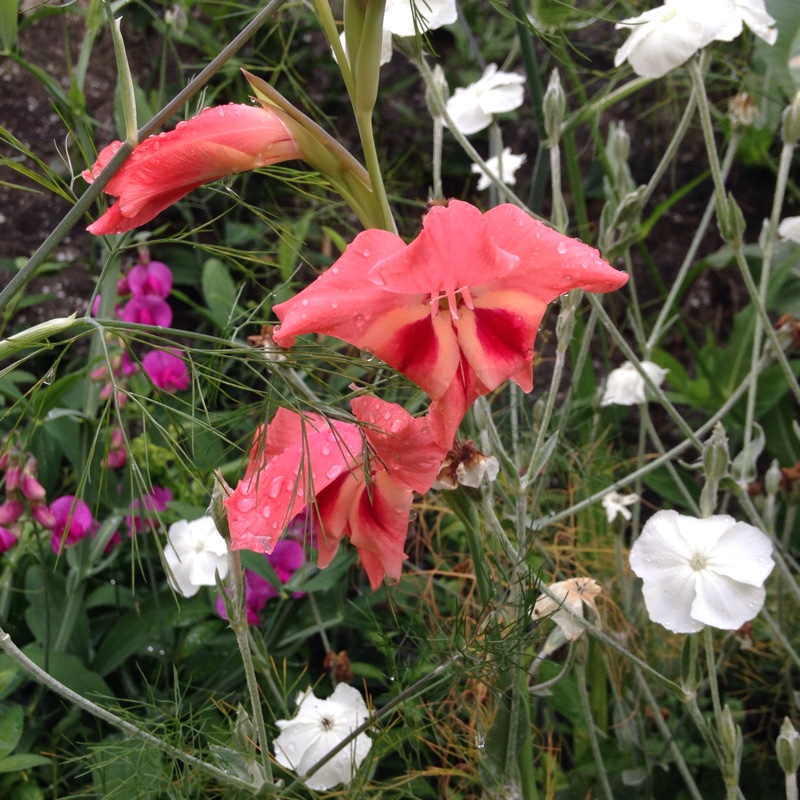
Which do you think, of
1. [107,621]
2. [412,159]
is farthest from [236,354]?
[412,159]

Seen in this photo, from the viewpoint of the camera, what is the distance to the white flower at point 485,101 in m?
0.85

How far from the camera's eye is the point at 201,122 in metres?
0.46

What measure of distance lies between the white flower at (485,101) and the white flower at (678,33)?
186mm

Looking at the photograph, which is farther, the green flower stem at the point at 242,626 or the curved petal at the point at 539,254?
the green flower stem at the point at 242,626

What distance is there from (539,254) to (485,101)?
19.6 inches

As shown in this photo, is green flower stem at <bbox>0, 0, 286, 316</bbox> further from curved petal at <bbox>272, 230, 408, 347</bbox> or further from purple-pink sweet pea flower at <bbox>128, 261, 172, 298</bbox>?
purple-pink sweet pea flower at <bbox>128, 261, 172, 298</bbox>

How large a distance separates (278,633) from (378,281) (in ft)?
2.22

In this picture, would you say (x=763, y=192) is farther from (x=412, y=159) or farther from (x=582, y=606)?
(x=582, y=606)

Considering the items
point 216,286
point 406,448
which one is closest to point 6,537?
point 216,286

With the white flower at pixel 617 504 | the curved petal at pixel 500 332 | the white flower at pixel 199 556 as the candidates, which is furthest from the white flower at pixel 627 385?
the curved petal at pixel 500 332

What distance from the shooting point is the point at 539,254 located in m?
0.42

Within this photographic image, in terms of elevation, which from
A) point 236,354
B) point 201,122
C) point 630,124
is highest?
point 201,122

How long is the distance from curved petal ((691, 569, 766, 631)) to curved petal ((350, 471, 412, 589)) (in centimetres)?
24

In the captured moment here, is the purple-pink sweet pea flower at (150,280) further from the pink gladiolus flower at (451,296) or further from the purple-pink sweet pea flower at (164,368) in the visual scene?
the pink gladiolus flower at (451,296)
